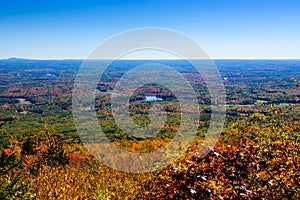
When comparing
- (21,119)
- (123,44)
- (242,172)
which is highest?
(123,44)

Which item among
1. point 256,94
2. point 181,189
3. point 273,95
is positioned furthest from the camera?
point 256,94

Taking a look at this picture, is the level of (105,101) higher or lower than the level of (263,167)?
lower

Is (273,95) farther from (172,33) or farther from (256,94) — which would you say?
(172,33)

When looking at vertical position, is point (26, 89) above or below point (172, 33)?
below

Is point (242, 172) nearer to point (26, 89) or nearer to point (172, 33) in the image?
point (172, 33)

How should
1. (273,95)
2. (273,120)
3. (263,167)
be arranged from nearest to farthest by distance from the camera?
(263,167), (273,120), (273,95)

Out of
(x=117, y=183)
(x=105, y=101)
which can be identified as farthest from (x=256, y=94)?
(x=117, y=183)

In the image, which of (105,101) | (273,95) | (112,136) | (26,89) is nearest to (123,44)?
(112,136)

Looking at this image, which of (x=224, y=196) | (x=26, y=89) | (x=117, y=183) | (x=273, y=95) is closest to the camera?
(x=224, y=196)

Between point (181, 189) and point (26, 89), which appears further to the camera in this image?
point (26, 89)
